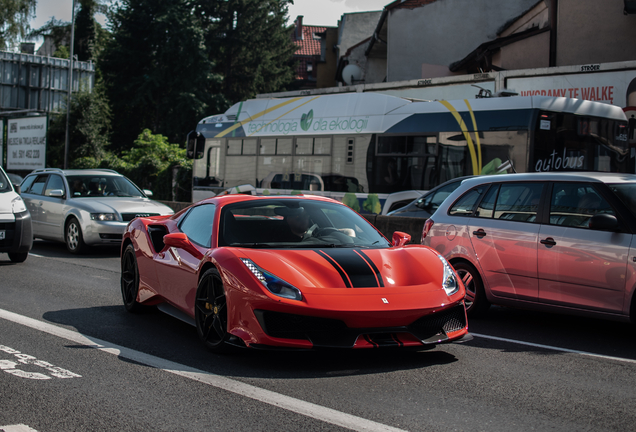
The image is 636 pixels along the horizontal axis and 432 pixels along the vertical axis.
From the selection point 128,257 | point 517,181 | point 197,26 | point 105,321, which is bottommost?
point 105,321

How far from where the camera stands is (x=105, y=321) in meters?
6.98

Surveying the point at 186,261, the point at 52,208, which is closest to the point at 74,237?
the point at 52,208

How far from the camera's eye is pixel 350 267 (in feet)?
17.7

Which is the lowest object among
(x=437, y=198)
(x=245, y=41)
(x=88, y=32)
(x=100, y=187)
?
(x=100, y=187)

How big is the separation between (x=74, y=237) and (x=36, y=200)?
71.8 inches

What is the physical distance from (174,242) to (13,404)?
Result: 2.06 metres

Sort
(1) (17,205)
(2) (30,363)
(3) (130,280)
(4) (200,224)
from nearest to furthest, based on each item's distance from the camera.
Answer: (2) (30,363) < (4) (200,224) < (3) (130,280) < (1) (17,205)

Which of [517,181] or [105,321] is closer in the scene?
[105,321]

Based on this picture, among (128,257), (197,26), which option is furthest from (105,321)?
(197,26)

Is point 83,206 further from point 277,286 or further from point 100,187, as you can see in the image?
point 277,286

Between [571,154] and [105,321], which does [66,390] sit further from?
[571,154]

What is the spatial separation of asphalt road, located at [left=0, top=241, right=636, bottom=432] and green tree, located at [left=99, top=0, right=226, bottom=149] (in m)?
41.8

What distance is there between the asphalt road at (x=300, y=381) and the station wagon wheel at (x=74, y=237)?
6.28m

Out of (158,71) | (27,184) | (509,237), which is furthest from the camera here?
(158,71)
